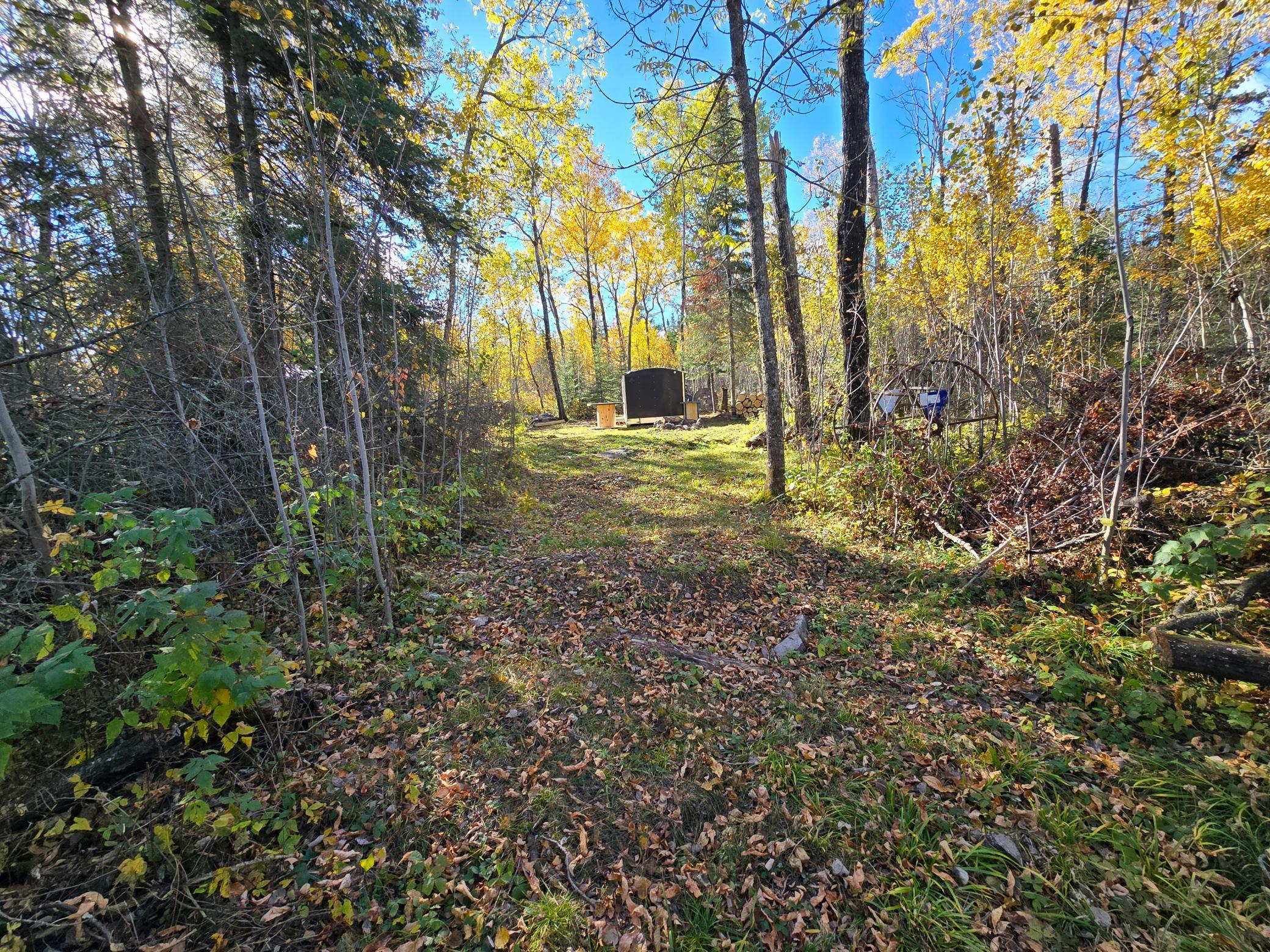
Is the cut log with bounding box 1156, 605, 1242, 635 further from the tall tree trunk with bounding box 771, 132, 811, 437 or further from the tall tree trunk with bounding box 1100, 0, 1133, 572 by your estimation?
the tall tree trunk with bounding box 771, 132, 811, 437

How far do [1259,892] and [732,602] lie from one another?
2811 mm

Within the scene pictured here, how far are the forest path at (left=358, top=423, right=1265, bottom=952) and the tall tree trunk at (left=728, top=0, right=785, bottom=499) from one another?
2655mm

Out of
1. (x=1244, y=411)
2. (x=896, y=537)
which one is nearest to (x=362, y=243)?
(x=896, y=537)

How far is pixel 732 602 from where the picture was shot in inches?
159

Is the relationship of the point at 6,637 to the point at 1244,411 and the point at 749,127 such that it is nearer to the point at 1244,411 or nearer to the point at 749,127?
the point at 1244,411

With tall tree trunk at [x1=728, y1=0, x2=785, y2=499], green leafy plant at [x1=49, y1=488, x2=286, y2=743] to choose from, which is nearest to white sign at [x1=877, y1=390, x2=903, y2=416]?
tall tree trunk at [x1=728, y1=0, x2=785, y2=499]

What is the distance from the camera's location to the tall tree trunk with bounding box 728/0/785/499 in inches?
213

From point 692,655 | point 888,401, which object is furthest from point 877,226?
point 692,655

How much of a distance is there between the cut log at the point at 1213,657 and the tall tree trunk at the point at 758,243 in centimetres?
418

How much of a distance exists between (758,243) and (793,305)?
268 centimetres

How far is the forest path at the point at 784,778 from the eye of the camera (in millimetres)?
1771

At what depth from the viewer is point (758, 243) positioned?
602 cm

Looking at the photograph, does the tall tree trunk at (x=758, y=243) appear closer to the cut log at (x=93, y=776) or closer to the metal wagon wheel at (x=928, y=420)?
the metal wagon wheel at (x=928, y=420)

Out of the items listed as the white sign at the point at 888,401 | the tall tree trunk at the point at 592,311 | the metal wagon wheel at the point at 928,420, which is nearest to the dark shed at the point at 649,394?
the tall tree trunk at the point at 592,311
